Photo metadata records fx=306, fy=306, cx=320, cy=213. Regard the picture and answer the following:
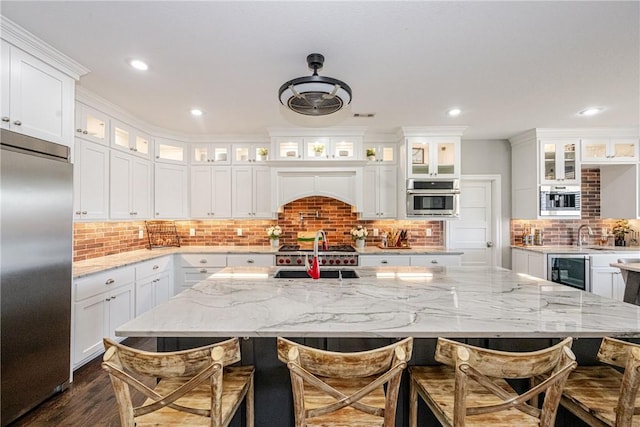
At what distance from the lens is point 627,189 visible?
4398 millimetres

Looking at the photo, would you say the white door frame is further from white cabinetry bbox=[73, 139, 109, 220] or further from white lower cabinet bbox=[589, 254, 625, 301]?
white cabinetry bbox=[73, 139, 109, 220]

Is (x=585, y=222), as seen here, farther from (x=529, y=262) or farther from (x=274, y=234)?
(x=274, y=234)

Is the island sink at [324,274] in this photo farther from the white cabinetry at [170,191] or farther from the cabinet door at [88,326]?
the white cabinetry at [170,191]

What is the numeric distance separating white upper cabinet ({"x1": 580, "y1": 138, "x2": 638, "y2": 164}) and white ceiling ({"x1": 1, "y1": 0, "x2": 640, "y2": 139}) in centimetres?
88

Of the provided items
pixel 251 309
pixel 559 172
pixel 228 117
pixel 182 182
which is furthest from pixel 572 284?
pixel 182 182

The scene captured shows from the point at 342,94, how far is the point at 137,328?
1752 millimetres

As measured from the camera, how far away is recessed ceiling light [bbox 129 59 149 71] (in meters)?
2.41

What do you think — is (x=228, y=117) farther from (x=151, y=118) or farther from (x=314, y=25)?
(x=314, y=25)

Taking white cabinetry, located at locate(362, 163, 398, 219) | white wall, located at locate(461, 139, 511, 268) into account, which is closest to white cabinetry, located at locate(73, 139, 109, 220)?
white cabinetry, located at locate(362, 163, 398, 219)

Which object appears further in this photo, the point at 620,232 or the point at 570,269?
the point at 620,232

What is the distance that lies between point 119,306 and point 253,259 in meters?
1.62

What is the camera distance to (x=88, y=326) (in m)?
2.73

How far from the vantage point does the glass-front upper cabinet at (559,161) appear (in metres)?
4.34

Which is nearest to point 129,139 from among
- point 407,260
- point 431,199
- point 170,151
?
point 170,151
